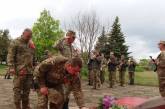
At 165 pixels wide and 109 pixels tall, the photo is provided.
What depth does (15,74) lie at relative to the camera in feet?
34.2

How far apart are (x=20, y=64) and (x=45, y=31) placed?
60257 mm

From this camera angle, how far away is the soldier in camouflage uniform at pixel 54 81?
6727mm

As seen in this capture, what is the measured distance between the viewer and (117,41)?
6700 centimetres

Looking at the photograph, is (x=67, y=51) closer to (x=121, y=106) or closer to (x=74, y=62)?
(x=121, y=106)

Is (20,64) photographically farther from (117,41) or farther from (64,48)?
(117,41)

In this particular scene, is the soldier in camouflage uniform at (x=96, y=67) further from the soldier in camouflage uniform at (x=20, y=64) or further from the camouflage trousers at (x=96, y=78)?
the soldier in camouflage uniform at (x=20, y=64)

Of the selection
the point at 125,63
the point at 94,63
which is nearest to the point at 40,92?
the point at 94,63

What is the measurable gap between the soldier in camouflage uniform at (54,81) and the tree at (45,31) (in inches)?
2435

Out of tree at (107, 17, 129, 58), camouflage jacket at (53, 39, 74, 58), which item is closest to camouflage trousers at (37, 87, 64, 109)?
A: camouflage jacket at (53, 39, 74, 58)

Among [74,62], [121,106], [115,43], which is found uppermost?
[115,43]

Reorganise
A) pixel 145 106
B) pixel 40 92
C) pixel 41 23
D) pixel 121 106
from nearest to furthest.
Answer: pixel 145 106 → pixel 40 92 → pixel 121 106 → pixel 41 23

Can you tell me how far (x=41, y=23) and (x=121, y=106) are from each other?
63.9 meters

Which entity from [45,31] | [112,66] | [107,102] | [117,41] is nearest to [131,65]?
Result: [112,66]

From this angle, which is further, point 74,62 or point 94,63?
point 94,63
